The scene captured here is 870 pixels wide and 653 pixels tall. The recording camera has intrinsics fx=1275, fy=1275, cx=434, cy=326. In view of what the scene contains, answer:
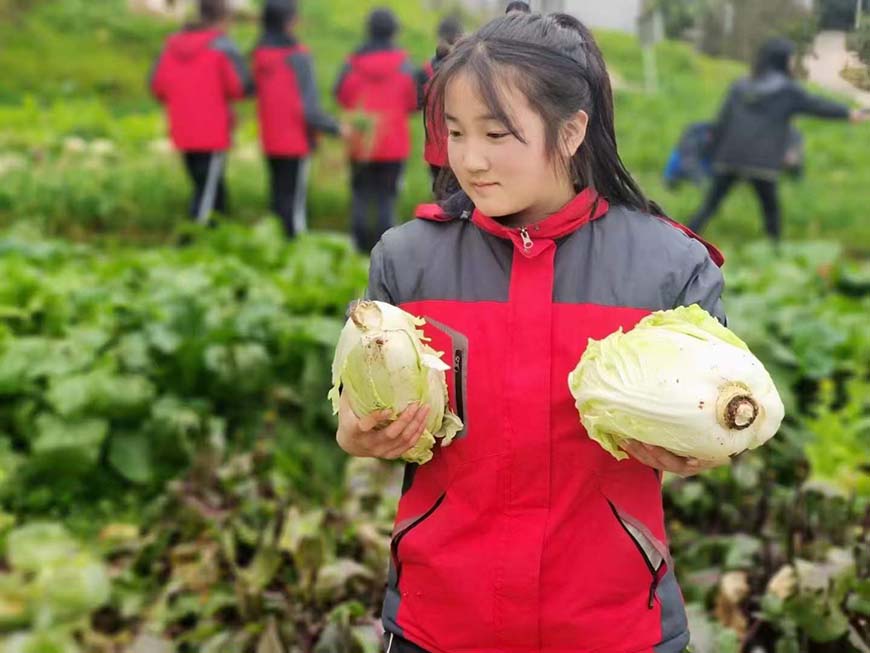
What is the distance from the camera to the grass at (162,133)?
29.9ft

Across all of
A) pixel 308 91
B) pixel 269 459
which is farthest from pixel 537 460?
pixel 308 91

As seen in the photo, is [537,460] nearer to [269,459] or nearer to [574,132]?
[574,132]

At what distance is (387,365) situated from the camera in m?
1.80

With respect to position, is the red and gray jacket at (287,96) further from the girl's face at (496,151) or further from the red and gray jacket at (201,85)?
the girl's face at (496,151)

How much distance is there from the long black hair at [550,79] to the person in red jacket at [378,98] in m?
6.29

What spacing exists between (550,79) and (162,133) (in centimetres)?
1004

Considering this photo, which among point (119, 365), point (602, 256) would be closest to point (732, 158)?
point (119, 365)

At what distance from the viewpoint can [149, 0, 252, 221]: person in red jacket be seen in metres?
8.22

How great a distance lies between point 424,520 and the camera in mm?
1992

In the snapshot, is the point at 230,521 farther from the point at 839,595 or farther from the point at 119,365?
the point at 839,595

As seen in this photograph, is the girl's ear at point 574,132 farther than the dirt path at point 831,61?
No

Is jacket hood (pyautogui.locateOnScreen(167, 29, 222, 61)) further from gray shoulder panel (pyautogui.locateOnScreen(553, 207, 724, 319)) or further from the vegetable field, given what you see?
gray shoulder panel (pyautogui.locateOnScreen(553, 207, 724, 319))

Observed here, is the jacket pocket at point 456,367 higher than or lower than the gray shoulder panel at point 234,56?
higher

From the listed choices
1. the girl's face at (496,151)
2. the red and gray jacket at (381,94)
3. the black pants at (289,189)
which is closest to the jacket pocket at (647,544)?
the girl's face at (496,151)
